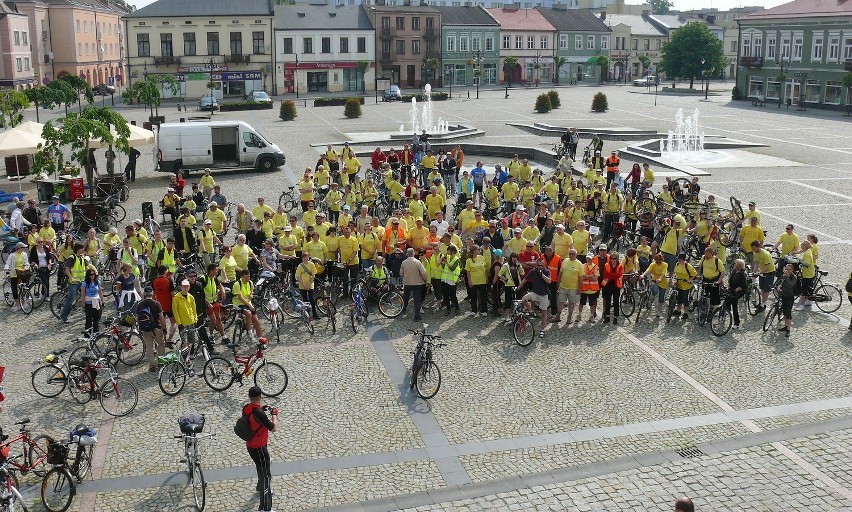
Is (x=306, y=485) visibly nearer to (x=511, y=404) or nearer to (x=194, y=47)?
(x=511, y=404)

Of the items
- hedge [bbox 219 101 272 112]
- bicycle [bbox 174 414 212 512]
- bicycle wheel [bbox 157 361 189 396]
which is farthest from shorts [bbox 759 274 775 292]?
hedge [bbox 219 101 272 112]

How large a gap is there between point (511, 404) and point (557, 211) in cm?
867

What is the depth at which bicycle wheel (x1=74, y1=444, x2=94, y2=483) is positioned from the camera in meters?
10.3

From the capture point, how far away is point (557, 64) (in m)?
101

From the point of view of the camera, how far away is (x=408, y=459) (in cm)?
1116

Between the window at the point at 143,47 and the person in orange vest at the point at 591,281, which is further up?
the window at the point at 143,47

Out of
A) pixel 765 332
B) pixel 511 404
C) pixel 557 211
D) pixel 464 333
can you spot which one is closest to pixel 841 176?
pixel 557 211

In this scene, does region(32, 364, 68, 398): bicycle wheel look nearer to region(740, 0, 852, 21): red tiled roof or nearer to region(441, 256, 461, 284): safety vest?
region(441, 256, 461, 284): safety vest

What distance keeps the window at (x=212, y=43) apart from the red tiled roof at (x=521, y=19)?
3393cm

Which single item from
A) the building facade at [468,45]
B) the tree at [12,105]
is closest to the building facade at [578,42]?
the building facade at [468,45]

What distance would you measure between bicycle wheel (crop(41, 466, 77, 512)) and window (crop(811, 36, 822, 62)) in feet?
227

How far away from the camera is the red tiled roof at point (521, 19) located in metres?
98.6

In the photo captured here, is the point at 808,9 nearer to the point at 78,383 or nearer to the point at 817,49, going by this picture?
the point at 817,49

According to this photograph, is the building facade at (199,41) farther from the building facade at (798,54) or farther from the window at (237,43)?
the building facade at (798,54)
